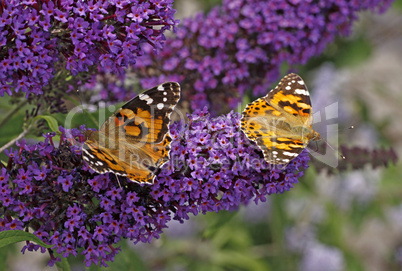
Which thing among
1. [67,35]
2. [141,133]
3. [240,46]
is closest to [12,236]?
[141,133]

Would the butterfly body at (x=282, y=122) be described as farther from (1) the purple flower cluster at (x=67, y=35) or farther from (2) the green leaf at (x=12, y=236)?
(2) the green leaf at (x=12, y=236)

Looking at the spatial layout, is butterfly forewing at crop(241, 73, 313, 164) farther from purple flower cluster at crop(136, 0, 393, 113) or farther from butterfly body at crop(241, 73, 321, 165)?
purple flower cluster at crop(136, 0, 393, 113)

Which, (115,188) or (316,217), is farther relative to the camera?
(316,217)

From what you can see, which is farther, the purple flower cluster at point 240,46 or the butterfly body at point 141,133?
the purple flower cluster at point 240,46

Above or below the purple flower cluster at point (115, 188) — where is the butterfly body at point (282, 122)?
above

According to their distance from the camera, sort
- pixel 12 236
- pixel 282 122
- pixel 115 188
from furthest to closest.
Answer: pixel 282 122, pixel 115 188, pixel 12 236

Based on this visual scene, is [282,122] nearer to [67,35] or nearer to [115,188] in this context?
[115,188]

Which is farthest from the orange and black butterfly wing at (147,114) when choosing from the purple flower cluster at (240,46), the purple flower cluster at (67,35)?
the purple flower cluster at (240,46)
